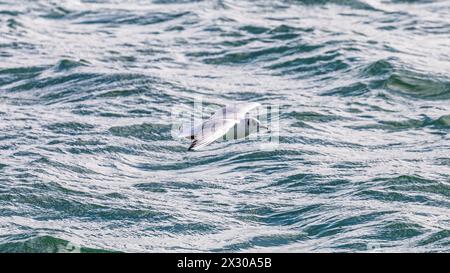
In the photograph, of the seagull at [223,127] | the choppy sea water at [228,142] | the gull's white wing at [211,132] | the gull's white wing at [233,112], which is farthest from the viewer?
the gull's white wing at [233,112]

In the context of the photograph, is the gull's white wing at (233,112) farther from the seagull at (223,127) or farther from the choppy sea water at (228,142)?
the choppy sea water at (228,142)

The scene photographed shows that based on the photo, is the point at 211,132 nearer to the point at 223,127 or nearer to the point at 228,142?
the point at 223,127

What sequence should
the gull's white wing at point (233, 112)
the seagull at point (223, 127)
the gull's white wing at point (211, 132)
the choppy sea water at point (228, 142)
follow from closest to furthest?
the gull's white wing at point (211, 132), the seagull at point (223, 127), the choppy sea water at point (228, 142), the gull's white wing at point (233, 112)

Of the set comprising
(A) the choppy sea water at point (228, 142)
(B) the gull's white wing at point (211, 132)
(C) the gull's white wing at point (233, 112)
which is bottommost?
(A) the choppy sea water at point (228, 142)

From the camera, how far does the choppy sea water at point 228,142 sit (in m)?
15.5

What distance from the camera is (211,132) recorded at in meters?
14.8

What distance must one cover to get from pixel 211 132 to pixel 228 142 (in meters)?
4.02

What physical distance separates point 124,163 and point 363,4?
9.48 meters

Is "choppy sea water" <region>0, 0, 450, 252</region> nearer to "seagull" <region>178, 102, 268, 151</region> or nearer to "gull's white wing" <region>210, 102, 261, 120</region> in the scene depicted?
"seagull" <region>178, 102, 268, 151</region>

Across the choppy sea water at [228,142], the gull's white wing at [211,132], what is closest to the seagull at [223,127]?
the gull's white wing at [211,132]

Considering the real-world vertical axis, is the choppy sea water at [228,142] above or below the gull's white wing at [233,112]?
below

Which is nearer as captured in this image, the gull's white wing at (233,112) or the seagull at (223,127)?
the seagull at (223,127)

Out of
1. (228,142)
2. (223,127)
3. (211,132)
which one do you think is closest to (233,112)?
(223,127)
